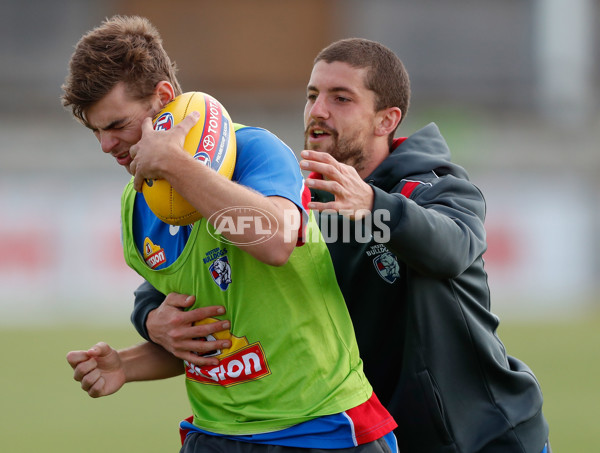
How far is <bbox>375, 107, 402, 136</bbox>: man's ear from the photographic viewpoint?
14.6 ft

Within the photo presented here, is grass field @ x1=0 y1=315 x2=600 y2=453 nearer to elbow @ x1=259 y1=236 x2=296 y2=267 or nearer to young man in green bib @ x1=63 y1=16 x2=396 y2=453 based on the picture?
young man in green bib @ x1=63 y1=16 x2=396 y2=453

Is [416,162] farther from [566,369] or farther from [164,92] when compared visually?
[566,369]

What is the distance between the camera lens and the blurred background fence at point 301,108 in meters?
16.4

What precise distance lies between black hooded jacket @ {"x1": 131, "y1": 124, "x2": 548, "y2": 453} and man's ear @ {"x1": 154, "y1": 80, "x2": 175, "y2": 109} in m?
0.90

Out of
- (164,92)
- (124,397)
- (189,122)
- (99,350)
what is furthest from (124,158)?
(124,397)

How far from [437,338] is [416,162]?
0.80 meters

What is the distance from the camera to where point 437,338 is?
3811 millimetres

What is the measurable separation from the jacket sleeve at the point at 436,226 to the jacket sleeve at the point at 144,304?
1121 millimetres

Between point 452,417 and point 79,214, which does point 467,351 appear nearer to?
point 452,417

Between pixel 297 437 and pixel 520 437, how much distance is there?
1245 mm

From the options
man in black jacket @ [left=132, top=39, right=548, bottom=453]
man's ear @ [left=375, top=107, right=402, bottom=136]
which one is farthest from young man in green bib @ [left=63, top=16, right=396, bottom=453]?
man's ear @ [left=375, top=107, right=402, bottom=136]

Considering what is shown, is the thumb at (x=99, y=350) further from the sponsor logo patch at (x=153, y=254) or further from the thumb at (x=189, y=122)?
the thumb at (x=189, y=122)

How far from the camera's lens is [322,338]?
10.8 feet

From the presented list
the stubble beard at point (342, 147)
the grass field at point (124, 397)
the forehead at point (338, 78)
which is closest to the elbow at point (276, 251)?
the stubble beard at point (342, 147)
